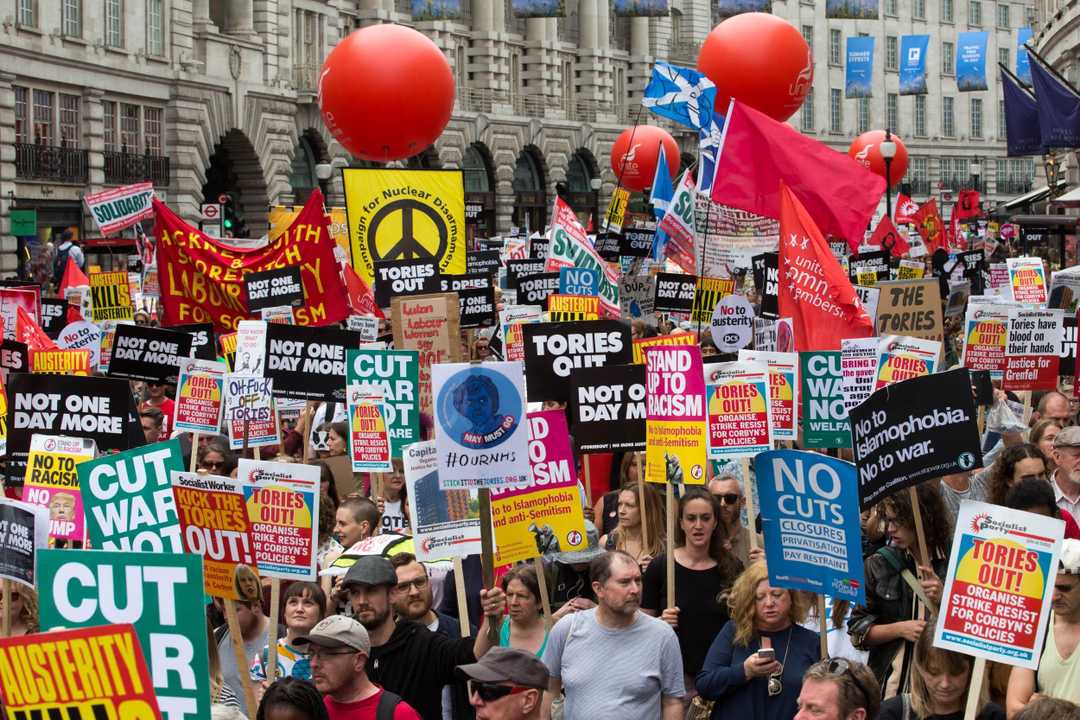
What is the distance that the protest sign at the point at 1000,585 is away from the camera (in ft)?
18.8

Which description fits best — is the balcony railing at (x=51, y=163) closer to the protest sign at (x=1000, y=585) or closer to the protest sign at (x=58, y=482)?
the protest sign at (x=58, y=482)

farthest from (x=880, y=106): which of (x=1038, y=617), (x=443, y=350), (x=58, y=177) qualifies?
(x=1038, y=617)

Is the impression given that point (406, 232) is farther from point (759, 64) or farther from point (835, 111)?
point (835, 111)

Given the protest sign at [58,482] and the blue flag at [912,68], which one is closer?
the protest sign at [58,482]

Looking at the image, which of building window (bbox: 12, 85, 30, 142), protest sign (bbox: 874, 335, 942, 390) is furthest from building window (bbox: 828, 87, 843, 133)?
protest sign (bbox: 874, 335, 942, 390)

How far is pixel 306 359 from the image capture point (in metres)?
12.8

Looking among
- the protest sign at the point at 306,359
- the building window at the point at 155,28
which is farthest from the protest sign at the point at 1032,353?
the building window at the point at 155,28

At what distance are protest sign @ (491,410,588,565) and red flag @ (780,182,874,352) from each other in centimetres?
371

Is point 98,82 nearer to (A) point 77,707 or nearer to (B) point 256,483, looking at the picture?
(B) point 256,483

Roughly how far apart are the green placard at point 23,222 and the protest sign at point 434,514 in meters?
24.8

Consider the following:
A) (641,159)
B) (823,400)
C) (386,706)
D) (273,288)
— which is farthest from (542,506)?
(641,159)

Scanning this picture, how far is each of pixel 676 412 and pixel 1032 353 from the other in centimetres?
463

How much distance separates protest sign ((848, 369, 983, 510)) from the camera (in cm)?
703

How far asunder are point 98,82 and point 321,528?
2960cm
